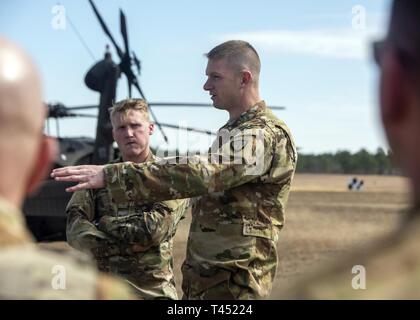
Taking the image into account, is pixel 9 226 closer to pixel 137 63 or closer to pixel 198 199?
pixel 198 199

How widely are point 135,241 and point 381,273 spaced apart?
311 centimetres

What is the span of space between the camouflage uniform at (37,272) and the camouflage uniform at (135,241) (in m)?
2.70

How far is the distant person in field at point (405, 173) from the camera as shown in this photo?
107cm

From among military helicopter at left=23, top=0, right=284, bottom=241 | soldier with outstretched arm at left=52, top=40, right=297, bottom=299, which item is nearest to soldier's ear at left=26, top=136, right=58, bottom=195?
soldier with outstretched arm at left=52, top=40, right=297, bottom=299

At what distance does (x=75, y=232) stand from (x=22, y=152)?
9.77 ft

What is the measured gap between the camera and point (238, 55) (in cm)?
390

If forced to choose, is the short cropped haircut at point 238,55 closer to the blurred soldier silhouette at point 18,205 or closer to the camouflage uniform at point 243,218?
the camouflage uniform at point 243,218

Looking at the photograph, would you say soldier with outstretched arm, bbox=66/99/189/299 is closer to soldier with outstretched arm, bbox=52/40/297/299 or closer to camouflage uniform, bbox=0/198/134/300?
soldier with outstretched arm, bbox=52/40/297/299

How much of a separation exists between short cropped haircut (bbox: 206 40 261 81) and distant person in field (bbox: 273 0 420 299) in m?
2.65

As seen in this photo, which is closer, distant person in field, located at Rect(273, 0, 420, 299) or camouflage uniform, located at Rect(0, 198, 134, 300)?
distant person in field, located at Rect(273, 0, 420, 299)

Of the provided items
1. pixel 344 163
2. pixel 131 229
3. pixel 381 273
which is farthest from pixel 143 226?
pixel 344 163

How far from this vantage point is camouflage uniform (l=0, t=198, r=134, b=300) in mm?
1254

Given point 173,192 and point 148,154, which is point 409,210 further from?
point 148,154

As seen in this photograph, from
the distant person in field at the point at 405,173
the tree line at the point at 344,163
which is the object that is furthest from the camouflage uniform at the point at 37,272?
the tree line at the point at 344,163
